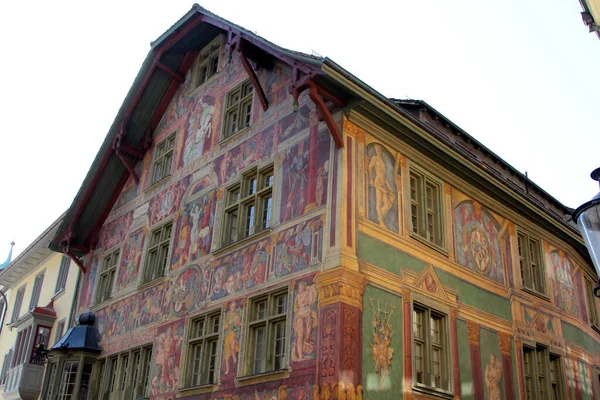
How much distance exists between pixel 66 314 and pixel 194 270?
8.63 m

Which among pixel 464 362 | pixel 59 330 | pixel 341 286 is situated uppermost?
pixel 59 330

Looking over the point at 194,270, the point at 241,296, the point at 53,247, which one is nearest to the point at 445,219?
the point at 241,296

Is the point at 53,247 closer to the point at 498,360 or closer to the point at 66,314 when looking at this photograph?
the point at 66,314

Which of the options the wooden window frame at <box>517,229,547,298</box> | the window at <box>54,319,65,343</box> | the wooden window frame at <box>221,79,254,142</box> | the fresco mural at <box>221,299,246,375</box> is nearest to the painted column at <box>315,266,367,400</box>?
the fresco mural at <box>221,299,246,375</box>

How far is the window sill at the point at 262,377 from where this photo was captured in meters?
12.2

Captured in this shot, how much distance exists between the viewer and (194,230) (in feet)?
55.2

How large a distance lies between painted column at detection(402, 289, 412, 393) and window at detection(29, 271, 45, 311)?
18.7m

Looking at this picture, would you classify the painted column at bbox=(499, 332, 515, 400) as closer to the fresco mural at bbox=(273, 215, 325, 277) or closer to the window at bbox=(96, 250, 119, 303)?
the fresco mural at bbox=(273, 215, 325, 277)

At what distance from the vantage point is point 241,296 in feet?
46.4

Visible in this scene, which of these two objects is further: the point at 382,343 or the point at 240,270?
the point at 240,270

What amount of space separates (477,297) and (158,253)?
825cm

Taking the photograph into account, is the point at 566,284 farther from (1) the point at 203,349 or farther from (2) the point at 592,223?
(2) the point at 592,223

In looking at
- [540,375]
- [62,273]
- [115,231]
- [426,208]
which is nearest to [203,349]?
[426,208]

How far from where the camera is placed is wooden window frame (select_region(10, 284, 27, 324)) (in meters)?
29.5
